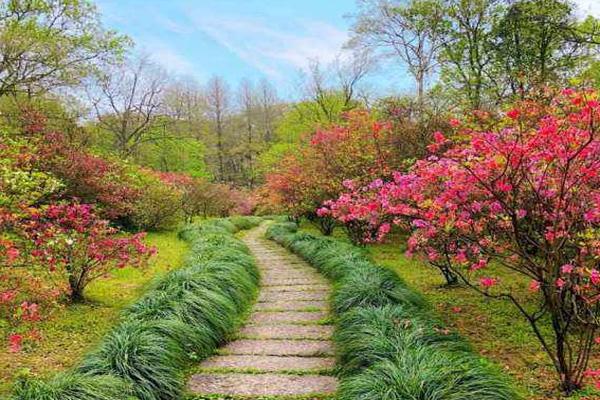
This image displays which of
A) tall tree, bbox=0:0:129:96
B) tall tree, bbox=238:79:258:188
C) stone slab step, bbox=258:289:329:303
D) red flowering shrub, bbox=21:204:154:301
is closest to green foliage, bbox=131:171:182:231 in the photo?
tall tree, bbox=0:0:129:96

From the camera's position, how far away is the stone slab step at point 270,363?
4.66 m

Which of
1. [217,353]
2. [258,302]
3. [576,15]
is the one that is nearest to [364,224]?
[258,302]

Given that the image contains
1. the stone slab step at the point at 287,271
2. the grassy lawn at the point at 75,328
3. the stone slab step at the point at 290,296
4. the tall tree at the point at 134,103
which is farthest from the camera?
the tall tree at the point at 134,103

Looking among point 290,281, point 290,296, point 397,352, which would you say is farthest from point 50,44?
point 397,352

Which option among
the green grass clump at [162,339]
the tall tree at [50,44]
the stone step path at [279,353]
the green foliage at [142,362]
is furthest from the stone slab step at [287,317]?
the tall tree at [50,44]

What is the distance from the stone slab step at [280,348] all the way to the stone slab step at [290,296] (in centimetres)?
189

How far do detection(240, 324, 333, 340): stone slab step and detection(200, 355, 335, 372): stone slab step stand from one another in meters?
0.65

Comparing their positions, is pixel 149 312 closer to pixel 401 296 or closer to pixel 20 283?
pixel 20 283

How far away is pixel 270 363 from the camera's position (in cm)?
480

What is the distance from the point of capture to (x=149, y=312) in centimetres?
533

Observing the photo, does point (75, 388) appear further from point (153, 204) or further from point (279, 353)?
point (153, 204)

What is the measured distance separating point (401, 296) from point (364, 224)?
5559 millimetres

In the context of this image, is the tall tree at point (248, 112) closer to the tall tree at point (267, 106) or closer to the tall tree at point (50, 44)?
the tall tree at point (267, 106)

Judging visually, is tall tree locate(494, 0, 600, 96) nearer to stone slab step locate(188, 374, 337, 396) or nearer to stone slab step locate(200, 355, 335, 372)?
stone slab step locate(200, 355, 335, 372)
